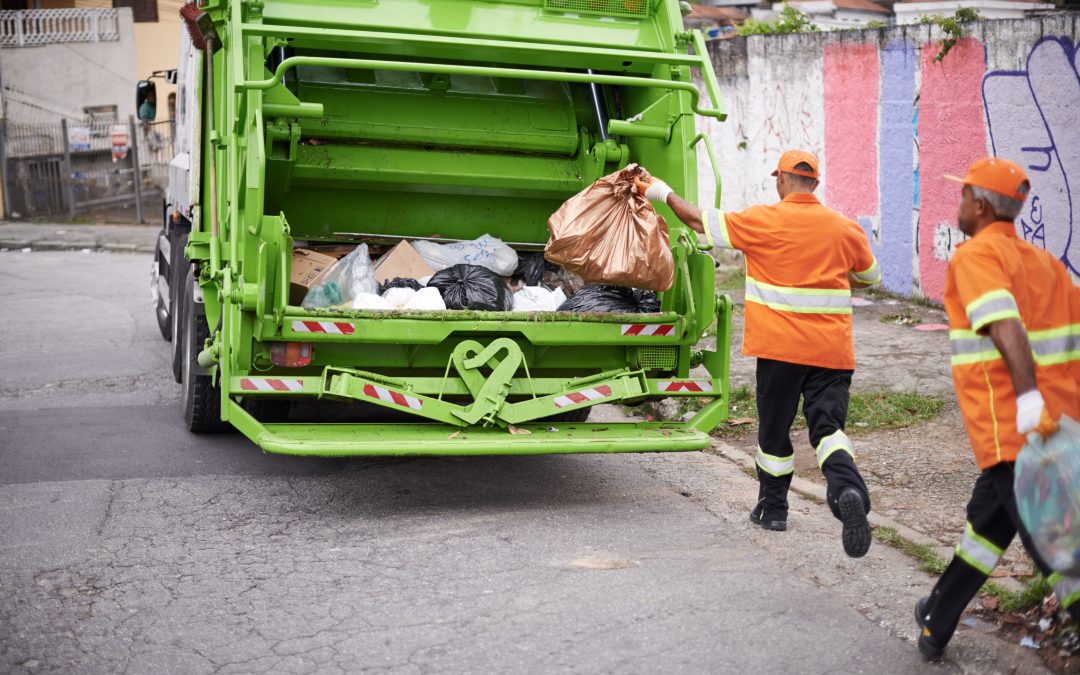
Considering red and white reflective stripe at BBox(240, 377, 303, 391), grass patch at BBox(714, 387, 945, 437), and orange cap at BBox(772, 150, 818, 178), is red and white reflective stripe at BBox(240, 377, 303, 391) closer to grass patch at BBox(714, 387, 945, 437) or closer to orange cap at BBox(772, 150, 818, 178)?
orange cap at BBox(772, 150, 818, 178)

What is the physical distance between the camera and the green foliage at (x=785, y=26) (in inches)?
452

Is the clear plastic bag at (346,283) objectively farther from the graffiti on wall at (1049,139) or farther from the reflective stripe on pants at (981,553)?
the graffiti on wall at (1049,139)

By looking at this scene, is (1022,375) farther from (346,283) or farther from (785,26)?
(785,26)

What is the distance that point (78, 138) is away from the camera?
2022cm

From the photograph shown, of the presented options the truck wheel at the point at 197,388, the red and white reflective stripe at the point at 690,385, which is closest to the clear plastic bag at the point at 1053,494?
the red and white reflective stripe at the point at 690,385

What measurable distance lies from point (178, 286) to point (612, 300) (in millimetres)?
2979

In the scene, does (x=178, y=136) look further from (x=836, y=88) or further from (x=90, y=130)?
(x=90, y=130)

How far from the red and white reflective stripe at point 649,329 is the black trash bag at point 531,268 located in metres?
0.94

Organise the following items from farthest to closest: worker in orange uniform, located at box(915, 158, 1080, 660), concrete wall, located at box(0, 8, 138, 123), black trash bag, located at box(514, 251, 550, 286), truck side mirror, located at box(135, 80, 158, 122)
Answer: concrete wall, located at box(0, 8, 138, 123) → truck side mirror, located at box(135, 80, 158, 122) → black trash bag, located at box(514, 251, 550, 286) → worker in orange uniform, located at box(915, 158, 1080, 660)

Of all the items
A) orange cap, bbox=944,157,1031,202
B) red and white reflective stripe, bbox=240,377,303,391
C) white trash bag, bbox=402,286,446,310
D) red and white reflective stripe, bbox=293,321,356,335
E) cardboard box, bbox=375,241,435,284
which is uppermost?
orange cap, bbox=944,157,1031,202

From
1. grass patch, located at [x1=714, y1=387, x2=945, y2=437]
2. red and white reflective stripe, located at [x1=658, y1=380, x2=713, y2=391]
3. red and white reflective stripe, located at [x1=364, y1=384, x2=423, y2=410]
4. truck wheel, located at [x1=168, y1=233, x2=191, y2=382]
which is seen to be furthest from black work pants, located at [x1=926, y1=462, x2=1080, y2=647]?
truck wheel, located at [x1=168, y1=233, x2=191, y2=382]

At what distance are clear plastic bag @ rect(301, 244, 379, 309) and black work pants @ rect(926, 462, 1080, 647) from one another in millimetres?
2941

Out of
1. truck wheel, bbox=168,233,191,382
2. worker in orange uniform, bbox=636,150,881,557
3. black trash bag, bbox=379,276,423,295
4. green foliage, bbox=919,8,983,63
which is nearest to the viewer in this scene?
worker in orange uniform, bbox=636,150,881,557

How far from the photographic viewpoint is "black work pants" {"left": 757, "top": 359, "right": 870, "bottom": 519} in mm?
4172
